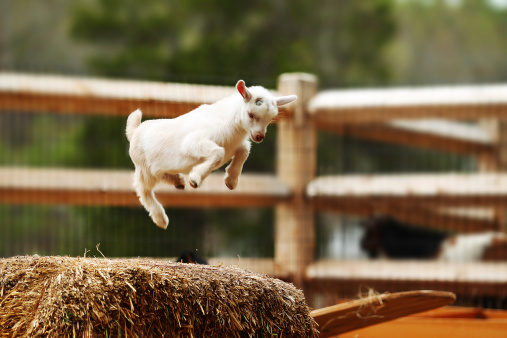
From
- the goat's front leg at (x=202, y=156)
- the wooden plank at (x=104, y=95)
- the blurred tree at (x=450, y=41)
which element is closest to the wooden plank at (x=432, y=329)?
the wooden plank at (x=104, y=95)

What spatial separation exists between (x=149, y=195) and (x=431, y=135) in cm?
508

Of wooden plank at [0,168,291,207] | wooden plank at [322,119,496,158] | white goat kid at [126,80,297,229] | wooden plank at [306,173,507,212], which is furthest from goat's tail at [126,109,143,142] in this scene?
wooden plank at [322,119,496,158]

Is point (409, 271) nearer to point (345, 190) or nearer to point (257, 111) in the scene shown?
point (345, 190)

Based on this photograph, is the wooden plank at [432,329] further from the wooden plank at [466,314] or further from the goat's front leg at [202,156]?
the goat's front leg at [202,156]

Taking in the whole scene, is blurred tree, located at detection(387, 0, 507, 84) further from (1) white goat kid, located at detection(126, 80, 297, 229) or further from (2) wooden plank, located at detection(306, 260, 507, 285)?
(1) white goat kid, located at detection(126, 80, 297, 229)

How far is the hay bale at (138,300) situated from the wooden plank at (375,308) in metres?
0.51

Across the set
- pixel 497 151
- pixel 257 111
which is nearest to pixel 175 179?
pixel 257 111

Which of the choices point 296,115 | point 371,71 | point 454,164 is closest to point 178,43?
point 371,71

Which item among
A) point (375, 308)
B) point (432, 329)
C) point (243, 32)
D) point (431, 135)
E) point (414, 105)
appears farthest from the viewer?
point (243, 32)

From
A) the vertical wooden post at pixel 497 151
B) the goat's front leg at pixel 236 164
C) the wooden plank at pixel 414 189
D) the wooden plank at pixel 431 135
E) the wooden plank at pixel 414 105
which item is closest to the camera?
the goat's front leg at pixel 236 164

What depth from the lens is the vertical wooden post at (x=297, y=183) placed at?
4.03 m

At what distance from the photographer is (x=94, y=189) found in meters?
3.35

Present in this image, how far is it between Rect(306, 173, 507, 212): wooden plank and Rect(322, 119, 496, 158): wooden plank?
1.33 m

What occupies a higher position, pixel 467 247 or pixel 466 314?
pixel 467 247
